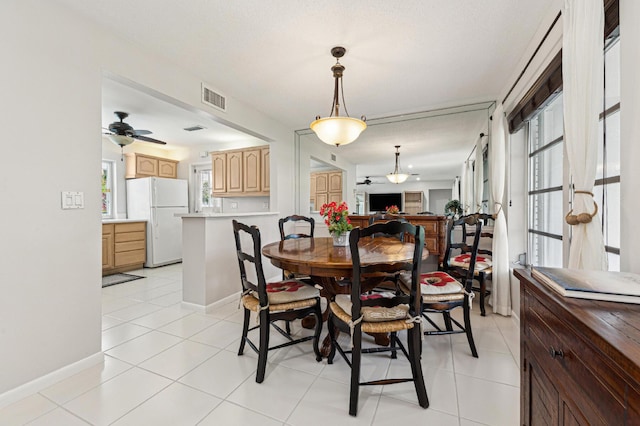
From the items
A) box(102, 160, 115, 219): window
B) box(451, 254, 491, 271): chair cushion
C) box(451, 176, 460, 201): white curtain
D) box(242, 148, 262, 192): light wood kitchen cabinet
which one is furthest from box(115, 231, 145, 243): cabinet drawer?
box(451, 176, 460, 201): white curtain

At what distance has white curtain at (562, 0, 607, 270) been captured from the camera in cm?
117

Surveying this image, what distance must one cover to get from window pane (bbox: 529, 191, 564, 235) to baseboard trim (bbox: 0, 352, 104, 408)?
3.45 meters

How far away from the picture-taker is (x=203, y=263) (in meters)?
2.93

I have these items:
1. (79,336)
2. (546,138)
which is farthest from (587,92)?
(79,336)

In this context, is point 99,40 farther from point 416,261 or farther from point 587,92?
point 587,92

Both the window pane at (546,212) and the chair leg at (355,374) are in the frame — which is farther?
the window pane at (546,212)

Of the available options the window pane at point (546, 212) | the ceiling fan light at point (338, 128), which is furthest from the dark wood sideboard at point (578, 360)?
the ceiling fan light at point (338, 128)

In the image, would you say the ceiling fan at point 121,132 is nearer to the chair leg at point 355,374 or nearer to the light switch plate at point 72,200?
the light switch plate at point 72,200

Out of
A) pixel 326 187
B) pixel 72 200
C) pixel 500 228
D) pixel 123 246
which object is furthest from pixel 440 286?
pixel 123 246

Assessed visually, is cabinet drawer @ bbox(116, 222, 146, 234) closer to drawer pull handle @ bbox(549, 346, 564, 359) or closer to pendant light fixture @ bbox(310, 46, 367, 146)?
pendant light fixture @ bbox(310, 46, 367, 146)

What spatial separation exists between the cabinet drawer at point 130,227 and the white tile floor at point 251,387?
2811mm

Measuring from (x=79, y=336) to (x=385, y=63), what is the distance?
126 inches

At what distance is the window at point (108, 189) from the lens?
516cm

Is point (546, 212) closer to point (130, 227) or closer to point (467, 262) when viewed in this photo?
point (467, 262)
